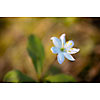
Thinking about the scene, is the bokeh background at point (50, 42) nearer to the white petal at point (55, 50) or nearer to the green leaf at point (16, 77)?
the green leaf at point (16, 77)

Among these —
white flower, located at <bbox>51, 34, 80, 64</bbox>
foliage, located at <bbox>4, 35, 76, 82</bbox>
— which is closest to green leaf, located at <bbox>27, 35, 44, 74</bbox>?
foliage, located at <bbox>4, 35, 76, 82</bbox>

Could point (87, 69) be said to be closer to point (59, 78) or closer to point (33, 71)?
point (59, 78)

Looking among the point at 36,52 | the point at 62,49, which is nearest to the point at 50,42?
the point at 36,52

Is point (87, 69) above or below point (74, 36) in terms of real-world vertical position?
below

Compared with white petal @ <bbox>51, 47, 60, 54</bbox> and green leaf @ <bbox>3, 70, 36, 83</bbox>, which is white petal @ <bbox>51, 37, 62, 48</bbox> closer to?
white petal @ <bbox>51, 47, 60, 54</bbox>

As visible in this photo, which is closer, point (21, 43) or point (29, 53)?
point (29, 53)

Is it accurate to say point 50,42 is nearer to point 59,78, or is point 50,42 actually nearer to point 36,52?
point 36,52
